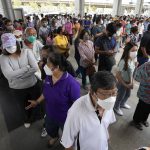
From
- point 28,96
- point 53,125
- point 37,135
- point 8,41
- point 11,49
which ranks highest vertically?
point 8,41

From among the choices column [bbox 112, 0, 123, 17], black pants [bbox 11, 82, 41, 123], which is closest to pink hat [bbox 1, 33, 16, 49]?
black pants [bbox 11, 82, 41, 123]

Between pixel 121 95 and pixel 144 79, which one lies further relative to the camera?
pixel 121 95

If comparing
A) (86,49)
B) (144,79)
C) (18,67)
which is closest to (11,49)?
(18,67)

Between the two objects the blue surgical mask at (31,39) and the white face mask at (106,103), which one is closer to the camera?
the white face mask at (106,103)

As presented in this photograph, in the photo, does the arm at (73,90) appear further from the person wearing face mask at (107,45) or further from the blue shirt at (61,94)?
the person wearing face mask at (107,45)

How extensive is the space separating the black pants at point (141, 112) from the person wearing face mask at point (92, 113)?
144cm

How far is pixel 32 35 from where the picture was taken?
136 inches

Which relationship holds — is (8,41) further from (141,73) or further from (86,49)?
(141,73)

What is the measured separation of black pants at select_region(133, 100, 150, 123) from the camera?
242cm

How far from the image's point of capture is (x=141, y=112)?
2520 mm

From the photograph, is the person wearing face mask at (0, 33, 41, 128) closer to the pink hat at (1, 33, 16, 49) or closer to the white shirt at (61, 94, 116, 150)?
the pink hat at (1, 33, 16, 49)

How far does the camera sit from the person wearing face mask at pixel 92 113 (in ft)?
3.56

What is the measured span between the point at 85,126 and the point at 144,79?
131 centimetres

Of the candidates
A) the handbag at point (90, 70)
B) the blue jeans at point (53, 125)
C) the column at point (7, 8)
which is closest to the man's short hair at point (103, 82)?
the blue jeans at point (53, 125)
